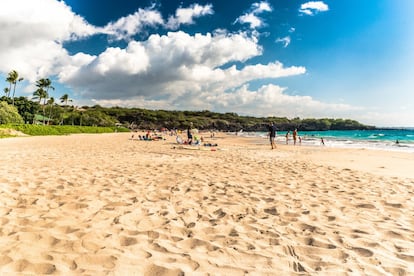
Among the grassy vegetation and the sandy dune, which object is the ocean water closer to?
the sandy dune

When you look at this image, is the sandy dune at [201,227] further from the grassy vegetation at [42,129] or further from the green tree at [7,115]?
the green tree at [7,115]

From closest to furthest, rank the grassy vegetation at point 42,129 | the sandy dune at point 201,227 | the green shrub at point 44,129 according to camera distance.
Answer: the sandy dune at point 201,227 → the grassy vegetation at point 42,129 → the green shrub at point 44,129

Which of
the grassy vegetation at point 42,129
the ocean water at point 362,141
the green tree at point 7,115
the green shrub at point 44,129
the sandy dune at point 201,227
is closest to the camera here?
the sandy dune at point 201,227

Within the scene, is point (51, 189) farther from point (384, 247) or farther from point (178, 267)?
point (384, 247)

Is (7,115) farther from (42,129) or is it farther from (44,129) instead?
(42,129)

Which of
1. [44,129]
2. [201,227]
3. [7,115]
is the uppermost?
[7,115]

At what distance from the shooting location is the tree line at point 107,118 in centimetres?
6147

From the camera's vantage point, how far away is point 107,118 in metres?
88.8

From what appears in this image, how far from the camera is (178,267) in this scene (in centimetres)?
254

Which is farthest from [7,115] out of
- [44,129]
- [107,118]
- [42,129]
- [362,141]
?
[362,141]

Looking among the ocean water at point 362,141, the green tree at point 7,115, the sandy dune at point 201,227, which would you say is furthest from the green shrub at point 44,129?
the ocean water at point 362,141

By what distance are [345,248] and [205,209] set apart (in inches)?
90.0

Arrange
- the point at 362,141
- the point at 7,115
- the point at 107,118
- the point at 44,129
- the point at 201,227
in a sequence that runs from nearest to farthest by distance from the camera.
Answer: the point at 201,227, the point at 362,141, the point at 44,129, the point at 7,115, the point at 107,118

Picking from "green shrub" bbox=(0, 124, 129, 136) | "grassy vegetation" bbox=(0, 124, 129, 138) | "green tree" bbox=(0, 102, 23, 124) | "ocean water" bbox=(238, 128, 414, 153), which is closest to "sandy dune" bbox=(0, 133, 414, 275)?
"ocean water" bbox=(238, 128, 414, 153)
